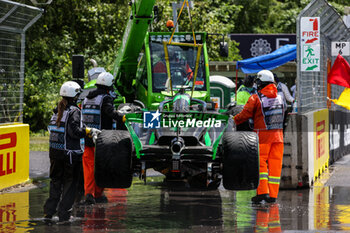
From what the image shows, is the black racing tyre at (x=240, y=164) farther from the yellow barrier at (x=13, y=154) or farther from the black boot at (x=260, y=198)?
the yellow barrier at (x=13, y=154)

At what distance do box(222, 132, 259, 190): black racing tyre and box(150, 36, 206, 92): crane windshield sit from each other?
427 centimetres

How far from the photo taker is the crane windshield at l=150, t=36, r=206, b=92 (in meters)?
15.0

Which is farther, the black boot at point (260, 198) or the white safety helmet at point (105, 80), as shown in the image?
the white safety helmet at point (105, 80)

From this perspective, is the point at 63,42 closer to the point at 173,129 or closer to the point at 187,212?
the point at 173,129

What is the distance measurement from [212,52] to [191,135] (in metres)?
22.7

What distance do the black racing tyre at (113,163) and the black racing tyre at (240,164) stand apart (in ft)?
4.11

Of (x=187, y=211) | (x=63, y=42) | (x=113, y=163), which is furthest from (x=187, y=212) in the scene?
(x=63, y=42)

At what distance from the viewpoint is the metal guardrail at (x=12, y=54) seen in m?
13.6

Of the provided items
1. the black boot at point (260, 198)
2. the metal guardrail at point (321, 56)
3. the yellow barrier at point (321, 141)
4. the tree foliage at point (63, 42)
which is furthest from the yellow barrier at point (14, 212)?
the tree foliage at point (63, 42)

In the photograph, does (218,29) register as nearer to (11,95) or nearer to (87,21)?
(87,21)

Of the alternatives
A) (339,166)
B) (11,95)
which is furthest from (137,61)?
(339,166)

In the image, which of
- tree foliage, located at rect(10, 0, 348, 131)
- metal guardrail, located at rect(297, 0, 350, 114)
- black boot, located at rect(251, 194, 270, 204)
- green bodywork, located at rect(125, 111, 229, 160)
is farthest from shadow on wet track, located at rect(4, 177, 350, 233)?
tree foliage, located at rect(10, 0, 348, 131)

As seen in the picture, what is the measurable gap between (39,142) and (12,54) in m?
10.0

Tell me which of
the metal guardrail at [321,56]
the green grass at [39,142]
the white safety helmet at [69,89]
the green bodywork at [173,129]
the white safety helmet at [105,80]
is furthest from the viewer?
the green grass at [39,142]
